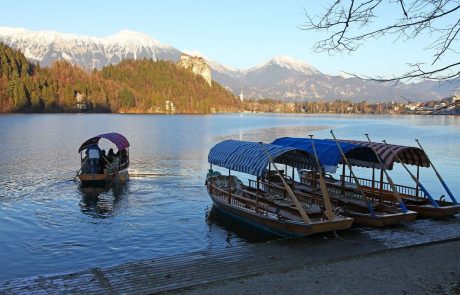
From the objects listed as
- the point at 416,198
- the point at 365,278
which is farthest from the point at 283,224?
the point at 416,198

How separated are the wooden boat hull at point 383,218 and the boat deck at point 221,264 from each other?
475mm

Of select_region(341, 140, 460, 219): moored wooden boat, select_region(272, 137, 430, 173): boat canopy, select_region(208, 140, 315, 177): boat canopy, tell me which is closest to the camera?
select_region(208, 140, 315, 177): boat canopy

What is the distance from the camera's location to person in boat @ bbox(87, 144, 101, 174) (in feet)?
102

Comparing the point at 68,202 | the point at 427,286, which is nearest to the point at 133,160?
the point at 68,202

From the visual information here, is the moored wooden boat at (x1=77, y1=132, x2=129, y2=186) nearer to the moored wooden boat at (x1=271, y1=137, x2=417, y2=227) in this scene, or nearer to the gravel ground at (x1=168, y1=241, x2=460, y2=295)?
the moored wooden boat at (x1=271, y1=137, x2=417, y2=227)

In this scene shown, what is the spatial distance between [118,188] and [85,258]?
1462cm

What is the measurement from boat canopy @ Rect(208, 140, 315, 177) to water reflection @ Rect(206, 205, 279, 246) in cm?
282

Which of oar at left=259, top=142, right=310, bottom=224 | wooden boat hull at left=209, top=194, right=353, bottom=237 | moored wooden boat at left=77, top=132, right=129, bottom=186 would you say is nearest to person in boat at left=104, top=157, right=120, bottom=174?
moored wooden boat at left=77, top=132, right=129, bottom=186

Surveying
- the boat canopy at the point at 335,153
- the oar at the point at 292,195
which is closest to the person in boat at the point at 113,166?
the boat canopy at the point at 335,153

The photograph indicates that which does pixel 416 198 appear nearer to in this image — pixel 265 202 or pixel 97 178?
pixel 265 202

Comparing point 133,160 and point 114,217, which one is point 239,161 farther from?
point 133,160

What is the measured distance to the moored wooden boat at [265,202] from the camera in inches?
658

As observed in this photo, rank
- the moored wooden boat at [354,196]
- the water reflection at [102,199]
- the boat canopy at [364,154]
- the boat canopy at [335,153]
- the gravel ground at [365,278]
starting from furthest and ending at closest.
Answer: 1. the water reflection at [102,199]
2. the boat canopy at [335,153]
3. the boat canopy at [364,154]
4. the moored wooden boat at [354,196]
5. the gravel ground at [365,278]

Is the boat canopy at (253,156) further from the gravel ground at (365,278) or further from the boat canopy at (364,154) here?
the gravel ground at (365,278)
